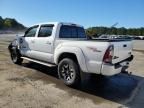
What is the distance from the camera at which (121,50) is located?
6.19 metres

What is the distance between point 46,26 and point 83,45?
2.44 metres

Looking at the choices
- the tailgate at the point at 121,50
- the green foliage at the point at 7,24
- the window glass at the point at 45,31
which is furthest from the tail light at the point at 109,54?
the green foliage at the point at 7,24

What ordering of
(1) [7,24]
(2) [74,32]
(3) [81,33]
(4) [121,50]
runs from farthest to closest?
(1) [7,24] < (3) [81,33] < (2) [74,32] < (4) [121,50]

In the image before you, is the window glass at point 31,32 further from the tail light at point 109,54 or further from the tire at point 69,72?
the tail light at point 109,54

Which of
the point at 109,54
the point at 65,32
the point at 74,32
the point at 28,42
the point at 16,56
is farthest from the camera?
the point at 16,56

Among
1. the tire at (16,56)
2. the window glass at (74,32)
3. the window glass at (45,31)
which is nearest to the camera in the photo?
the window glass at (45,31)

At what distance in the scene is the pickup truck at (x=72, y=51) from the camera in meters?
5.72

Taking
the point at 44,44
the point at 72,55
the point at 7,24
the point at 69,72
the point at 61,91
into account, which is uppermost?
the point at 7,24

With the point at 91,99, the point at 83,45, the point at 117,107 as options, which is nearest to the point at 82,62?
the point at 83,45

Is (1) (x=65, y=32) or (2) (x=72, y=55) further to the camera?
(1) (x=65, y=32)

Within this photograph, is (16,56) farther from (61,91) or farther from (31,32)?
(61,91)

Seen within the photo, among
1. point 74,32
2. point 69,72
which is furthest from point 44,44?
point 69,72

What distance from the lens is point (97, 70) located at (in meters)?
5.87

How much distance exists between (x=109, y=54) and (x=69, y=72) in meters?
1.64
